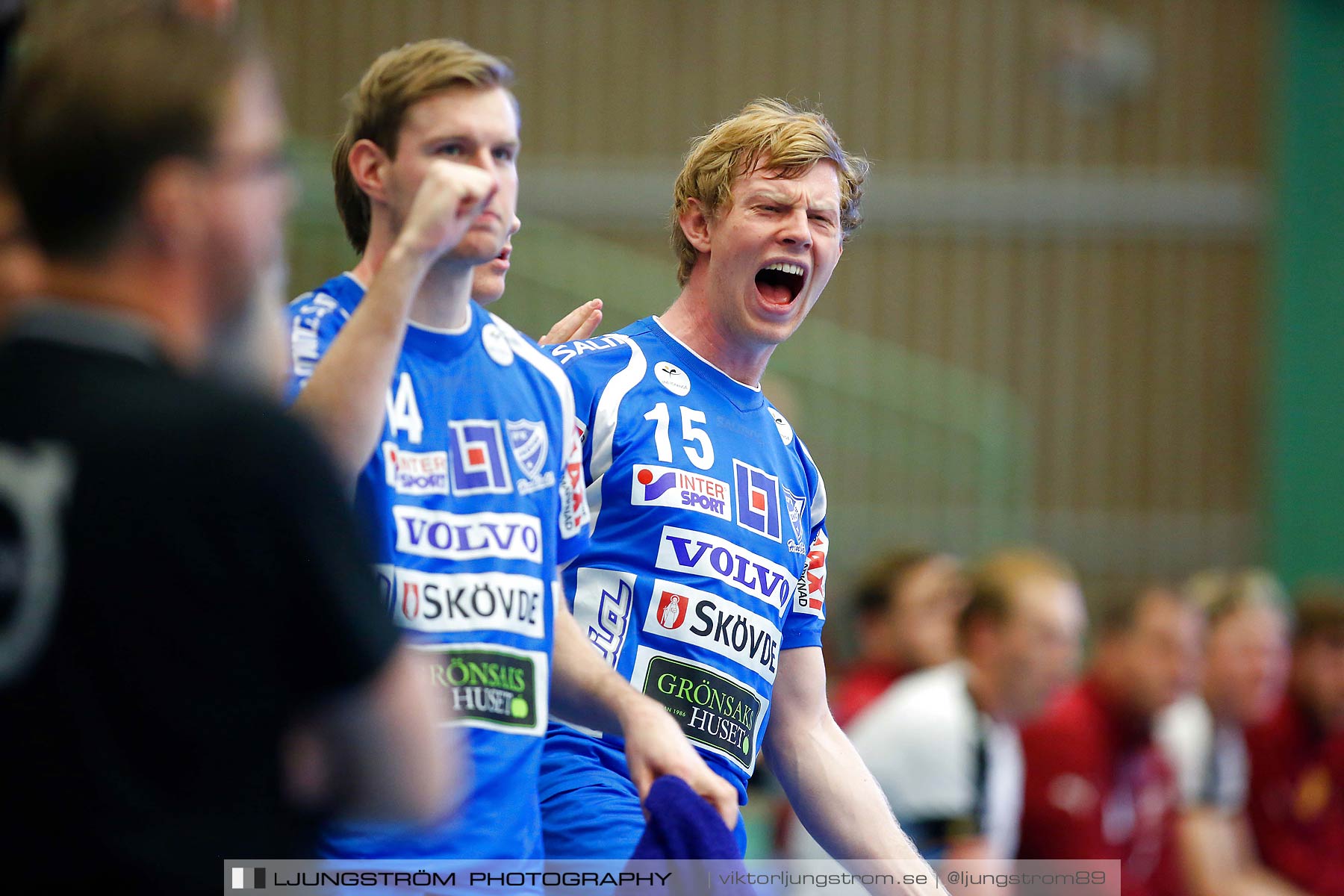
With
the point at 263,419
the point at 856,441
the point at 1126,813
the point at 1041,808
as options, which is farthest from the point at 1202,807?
the point at 263,419

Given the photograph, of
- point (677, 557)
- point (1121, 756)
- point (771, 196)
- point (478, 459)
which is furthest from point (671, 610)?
point (1121, 756)

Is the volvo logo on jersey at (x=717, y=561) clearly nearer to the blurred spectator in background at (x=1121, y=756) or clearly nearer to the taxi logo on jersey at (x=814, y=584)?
the taxi logo on jersey at (x=814, y=584)

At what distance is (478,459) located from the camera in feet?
9.02

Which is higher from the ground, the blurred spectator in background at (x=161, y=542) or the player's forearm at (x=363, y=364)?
the player's forearm at (x=363, y=364)

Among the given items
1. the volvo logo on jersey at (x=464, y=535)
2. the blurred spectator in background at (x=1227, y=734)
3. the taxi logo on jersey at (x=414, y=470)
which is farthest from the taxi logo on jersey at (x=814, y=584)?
the blurred spectator in background at (x=1227, y=734)

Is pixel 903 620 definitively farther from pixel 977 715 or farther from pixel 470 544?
pixel 470 544

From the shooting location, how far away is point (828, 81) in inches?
506

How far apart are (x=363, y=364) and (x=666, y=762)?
0.78m

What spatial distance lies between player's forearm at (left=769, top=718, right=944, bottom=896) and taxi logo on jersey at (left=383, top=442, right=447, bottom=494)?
119cm

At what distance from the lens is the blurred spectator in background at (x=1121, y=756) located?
7121 millimetres

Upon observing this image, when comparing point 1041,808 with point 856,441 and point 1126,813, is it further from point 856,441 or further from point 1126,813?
point 856,441

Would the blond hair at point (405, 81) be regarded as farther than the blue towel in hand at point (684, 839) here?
Yes

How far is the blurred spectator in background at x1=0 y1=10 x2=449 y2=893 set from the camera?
1.50m

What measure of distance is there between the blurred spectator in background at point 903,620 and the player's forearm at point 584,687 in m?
4.06
